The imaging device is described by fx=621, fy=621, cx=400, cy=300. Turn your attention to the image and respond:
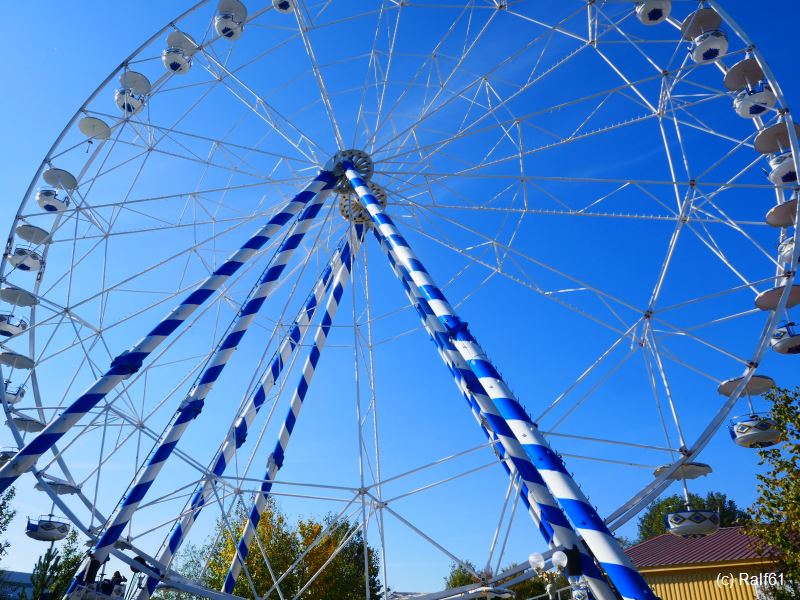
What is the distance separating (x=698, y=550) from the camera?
24516 millimetres

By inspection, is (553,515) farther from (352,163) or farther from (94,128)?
(94,128)

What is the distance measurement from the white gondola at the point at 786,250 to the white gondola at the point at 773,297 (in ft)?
2.20

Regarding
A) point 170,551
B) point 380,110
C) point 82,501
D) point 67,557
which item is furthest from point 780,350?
point 67,557

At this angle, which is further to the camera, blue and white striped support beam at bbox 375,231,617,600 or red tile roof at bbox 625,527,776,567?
red tile roof at bbox 625,527,776,567

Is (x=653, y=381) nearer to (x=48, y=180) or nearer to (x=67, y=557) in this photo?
(x=48, y=180)

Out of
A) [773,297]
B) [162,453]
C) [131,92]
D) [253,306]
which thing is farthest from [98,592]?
[773,297]

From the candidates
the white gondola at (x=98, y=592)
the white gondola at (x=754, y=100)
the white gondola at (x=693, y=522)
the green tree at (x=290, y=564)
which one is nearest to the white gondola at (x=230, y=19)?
the white gondola at (x=754, y=100)

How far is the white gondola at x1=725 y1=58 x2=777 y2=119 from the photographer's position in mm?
13086

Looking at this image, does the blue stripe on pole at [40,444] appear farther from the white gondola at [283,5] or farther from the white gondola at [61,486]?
the white gondola at [283,5]

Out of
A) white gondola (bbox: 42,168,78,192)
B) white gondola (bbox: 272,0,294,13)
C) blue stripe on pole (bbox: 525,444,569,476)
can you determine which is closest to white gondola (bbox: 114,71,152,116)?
white gondola (bbox: 42,168,78,192)

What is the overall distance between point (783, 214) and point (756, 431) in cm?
442

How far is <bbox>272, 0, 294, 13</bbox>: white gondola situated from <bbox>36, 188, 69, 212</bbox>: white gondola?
283 inches

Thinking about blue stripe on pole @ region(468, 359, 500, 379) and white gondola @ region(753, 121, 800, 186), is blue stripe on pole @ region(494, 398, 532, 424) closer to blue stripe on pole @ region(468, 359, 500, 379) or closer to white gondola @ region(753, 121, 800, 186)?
blue stripe on pole @ region(468, 359, 500, 379)

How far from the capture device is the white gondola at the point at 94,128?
1545 centimetres
